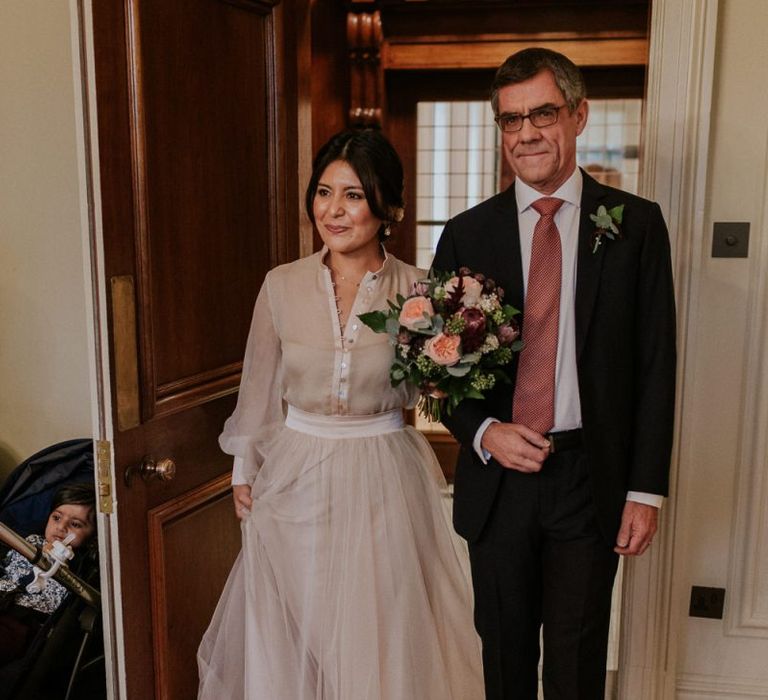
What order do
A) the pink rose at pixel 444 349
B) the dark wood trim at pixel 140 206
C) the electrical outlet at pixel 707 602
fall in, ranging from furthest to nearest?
the electrical outlet at pixel 707 602, the dark wood trim at pixel 140 206, the pink rose at pixel 444 349

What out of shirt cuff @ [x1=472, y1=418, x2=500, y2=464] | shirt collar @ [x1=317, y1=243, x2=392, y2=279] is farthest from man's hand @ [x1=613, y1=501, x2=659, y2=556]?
shirt collar @ [x1=317, y1=243, x2=392, y2=279]

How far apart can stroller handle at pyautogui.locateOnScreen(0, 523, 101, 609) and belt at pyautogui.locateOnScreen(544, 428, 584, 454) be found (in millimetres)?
1324

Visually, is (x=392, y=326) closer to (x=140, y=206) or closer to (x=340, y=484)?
(x=340, y=484)

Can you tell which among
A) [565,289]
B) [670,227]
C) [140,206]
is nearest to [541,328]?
[565,289]

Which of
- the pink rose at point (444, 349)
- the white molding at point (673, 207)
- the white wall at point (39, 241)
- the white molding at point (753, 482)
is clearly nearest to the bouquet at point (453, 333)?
the pink rose at point (444, 349)

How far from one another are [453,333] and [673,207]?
36.8 inches

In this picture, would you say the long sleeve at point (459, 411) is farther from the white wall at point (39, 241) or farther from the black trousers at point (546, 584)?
the white wall at point (39, 241)

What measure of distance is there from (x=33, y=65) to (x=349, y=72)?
2094 millimetres

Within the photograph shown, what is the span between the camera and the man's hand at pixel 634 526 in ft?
6.41

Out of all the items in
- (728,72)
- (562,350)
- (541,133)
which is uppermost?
(728,72)

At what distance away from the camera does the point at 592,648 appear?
80.4 inches

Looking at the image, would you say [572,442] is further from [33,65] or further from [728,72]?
[33,65]

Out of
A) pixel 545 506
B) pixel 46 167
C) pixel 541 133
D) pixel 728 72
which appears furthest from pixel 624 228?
pixel 46 167

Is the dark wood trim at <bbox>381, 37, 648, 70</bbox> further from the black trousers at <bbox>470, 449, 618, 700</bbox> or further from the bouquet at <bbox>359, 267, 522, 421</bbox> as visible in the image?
the black trousers at <bbox>470, 449, 618, 700</bbox>
